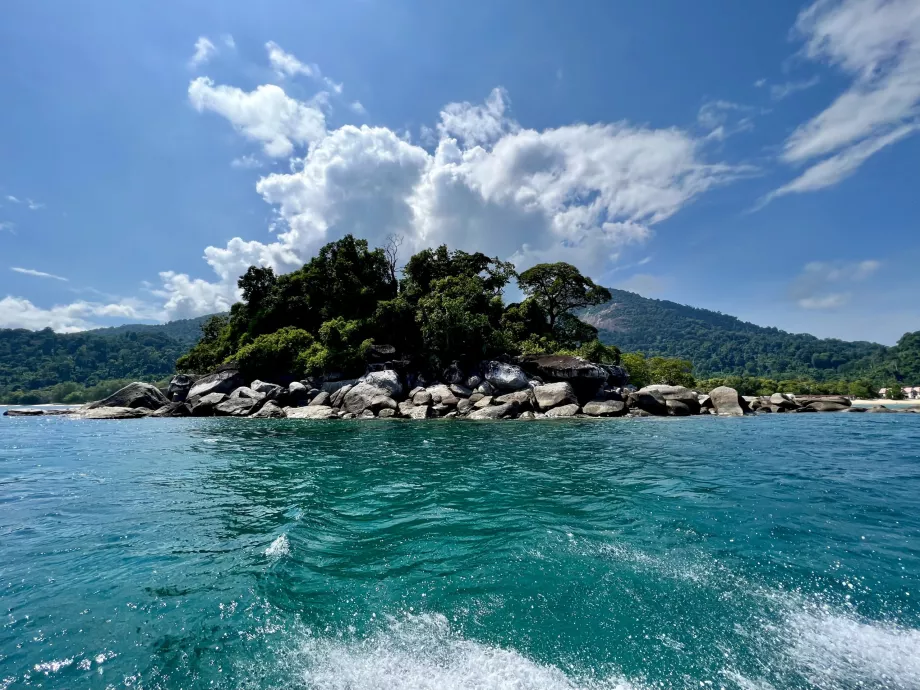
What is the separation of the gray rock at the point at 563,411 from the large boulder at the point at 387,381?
39.4 ft

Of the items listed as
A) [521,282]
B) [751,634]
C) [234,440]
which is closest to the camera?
[751,634]

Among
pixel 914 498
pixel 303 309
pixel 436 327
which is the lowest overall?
pixel 914 498

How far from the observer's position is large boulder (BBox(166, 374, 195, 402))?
3691 cm

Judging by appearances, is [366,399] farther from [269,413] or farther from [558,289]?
[558,289]

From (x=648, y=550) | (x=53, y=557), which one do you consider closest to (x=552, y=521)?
(x=648, y=550)

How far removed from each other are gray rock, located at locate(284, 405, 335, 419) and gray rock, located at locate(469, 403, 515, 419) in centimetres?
1054

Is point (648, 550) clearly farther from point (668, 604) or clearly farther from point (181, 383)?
point (181, 383)

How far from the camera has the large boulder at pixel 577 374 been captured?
3058 cm

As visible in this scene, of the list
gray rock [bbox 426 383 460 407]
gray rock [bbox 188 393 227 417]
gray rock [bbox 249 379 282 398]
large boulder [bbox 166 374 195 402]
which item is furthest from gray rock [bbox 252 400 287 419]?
large boulder [bbox 166 374 195 402]

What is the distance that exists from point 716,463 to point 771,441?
22.7 feet

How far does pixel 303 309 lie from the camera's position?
43875mm

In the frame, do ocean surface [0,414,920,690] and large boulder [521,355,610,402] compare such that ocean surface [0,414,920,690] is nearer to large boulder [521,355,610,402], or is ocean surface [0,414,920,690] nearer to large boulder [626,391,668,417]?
large boulder [626,391,668,417]

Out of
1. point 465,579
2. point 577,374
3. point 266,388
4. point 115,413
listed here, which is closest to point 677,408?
point 577,374

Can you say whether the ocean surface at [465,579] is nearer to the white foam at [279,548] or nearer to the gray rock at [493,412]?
the white foam at [279,548]
